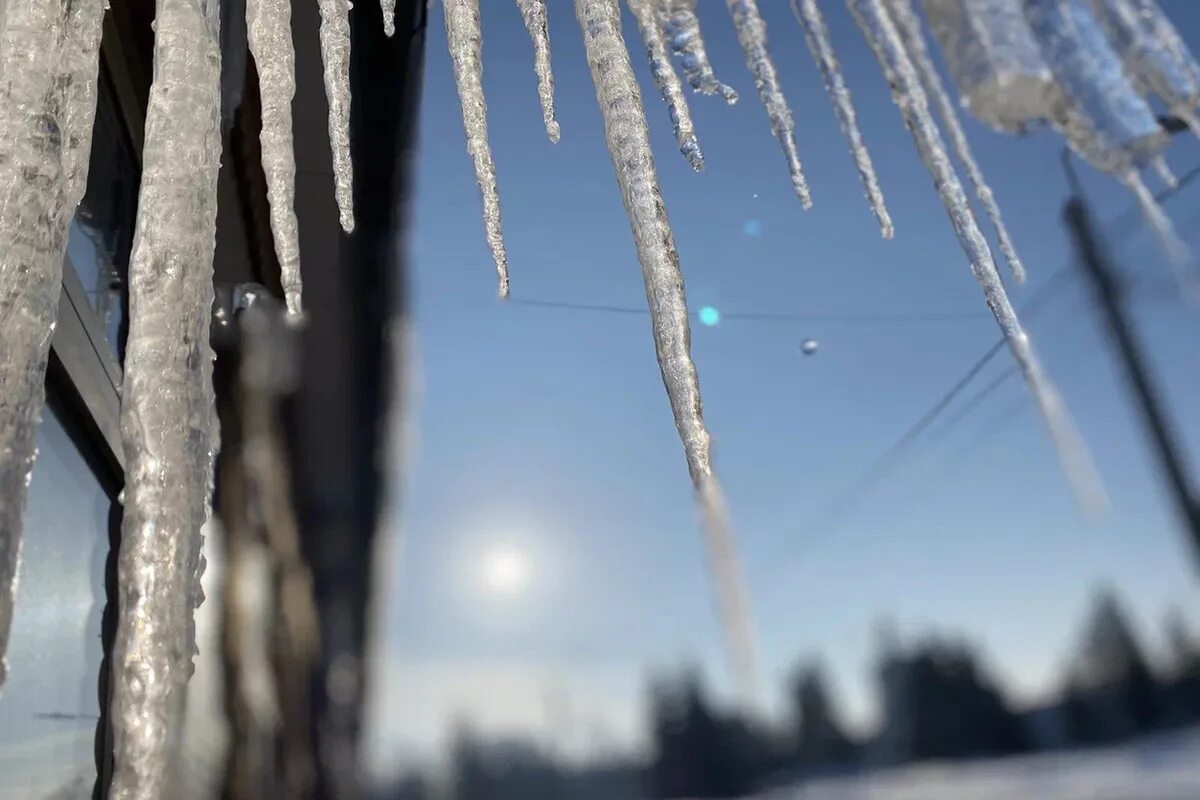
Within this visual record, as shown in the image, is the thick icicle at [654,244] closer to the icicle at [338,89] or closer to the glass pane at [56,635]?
the icicle at [338,89]

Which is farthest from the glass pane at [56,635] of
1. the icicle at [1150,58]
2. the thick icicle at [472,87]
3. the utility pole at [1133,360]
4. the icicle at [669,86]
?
the utility pole at [1133,360]

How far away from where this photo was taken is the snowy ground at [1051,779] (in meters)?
20.7

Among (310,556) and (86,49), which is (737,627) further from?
(310,556)

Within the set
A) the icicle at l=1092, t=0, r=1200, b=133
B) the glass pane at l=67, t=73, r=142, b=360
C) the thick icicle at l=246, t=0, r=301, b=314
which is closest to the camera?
the icicle at l=1092, t=0, r=1200, b=133

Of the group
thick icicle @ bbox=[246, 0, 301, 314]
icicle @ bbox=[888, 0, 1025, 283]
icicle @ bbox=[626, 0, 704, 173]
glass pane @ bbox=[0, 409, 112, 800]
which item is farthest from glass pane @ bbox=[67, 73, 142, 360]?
icicle @ bbox=[888, 0, 1025, 283]

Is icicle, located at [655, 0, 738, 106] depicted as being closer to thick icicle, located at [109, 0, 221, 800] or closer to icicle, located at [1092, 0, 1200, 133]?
icicle, located at [1092, 0, 1200, 133]

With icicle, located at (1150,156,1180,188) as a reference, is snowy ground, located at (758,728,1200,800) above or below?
below

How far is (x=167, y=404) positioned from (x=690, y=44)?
20.3 inches

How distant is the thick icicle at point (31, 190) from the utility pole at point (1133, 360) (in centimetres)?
490

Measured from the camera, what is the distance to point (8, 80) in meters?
0.53

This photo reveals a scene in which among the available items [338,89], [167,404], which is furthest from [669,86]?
[167,404]

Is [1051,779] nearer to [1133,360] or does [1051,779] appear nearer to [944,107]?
[1133,360]

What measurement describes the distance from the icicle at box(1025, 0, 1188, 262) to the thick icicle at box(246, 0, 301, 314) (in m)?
0.59

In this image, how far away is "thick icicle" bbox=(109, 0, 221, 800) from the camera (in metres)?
0.47
